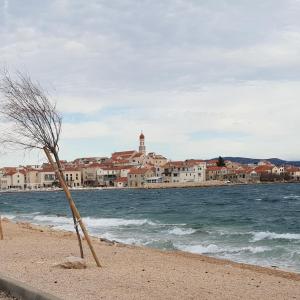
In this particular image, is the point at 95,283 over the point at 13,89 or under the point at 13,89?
under

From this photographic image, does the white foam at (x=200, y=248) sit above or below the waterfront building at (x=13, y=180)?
below

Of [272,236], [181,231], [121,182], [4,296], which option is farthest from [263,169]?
[4,296]

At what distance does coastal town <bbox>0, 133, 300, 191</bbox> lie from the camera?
6516 inches

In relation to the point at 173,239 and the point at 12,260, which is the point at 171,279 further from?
the point at 173,239

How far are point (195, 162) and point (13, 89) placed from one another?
164803 mm

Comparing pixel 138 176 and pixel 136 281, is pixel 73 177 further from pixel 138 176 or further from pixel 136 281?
pixel 136 281

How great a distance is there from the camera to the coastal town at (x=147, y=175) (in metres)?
166

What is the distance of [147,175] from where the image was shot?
16450cm

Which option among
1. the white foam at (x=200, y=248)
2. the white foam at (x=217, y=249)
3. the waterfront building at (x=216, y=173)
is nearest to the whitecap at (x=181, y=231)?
the white foam at (x=200, y=248)

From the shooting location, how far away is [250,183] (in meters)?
173

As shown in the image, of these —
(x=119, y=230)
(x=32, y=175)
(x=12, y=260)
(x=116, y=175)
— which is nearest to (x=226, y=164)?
(x=116, y=175)

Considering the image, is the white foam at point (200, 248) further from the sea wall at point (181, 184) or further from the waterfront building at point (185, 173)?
the waterfront building at point (185, 173)

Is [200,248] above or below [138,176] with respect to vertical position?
below

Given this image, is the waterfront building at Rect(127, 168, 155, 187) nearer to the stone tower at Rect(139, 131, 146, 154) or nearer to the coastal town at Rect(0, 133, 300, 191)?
the coastal town at Rect(0, 133, 300, 191)
